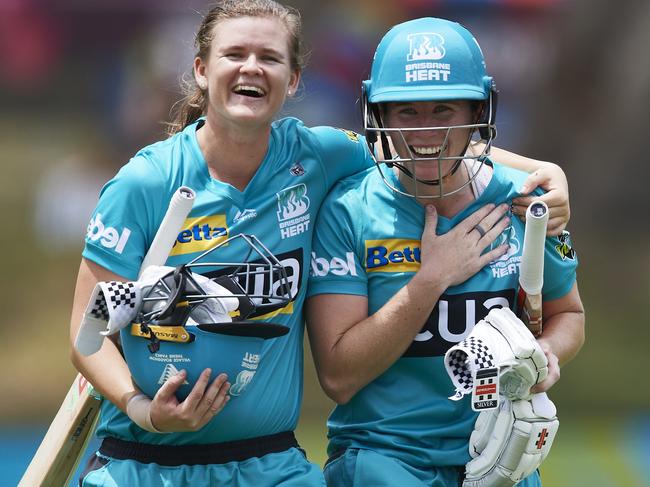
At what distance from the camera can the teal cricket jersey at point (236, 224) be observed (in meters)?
3.06

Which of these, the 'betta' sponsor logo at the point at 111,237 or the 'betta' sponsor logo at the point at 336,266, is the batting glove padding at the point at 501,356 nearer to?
the 'betta' sponsor logo at the point at 336,266

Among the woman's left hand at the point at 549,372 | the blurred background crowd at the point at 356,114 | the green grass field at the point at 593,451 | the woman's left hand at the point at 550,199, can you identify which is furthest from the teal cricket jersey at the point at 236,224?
the blurred background crowd at the point at 356,114

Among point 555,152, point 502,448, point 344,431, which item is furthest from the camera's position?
point 555,152

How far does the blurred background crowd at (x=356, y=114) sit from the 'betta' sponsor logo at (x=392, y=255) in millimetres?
6943

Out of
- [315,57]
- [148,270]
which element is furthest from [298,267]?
[315,57]

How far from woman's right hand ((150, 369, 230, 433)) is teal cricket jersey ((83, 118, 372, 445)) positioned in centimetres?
22

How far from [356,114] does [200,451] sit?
23.9 feet

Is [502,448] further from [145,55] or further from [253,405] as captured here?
[145,55]

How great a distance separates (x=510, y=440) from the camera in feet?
10.1

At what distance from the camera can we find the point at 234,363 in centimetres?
279

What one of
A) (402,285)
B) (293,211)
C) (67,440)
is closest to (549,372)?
(402,285)

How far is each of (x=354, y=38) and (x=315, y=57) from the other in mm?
454

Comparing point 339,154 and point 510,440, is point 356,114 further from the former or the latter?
point 510,440

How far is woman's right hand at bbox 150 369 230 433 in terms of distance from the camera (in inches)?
110
